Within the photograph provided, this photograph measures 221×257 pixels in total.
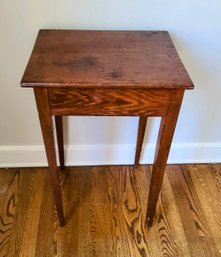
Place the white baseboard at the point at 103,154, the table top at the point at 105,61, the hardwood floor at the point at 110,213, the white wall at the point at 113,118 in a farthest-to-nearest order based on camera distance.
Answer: the white baseboard at the point at 103,154 < the hardwood floor at the point at 110,213 < the white wall at the point at 113,118 < the table top at the point at 105,61

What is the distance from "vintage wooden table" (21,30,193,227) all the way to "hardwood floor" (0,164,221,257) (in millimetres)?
420

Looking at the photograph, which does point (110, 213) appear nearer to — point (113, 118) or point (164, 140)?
point (113, 118)

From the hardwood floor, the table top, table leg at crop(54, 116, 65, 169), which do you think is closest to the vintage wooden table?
the table top

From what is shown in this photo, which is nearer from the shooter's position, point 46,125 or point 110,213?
point 46,125

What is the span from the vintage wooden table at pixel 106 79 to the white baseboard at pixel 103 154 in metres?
0.48

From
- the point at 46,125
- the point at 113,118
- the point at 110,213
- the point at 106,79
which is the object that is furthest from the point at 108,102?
the point at 110,213

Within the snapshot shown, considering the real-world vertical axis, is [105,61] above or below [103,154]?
above

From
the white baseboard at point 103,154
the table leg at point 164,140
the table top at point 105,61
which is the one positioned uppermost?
the table top at point 105,61

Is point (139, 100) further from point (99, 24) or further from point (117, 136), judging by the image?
point (117, 136)

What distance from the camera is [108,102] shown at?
2.82ft

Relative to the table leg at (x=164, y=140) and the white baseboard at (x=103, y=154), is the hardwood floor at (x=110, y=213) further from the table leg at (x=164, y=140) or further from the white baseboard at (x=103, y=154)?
the table leg at (x=164, y=140)

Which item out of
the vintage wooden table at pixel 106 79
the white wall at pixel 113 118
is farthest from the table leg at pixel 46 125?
the white wall at pixel 113 118

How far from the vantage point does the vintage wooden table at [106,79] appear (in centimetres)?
81

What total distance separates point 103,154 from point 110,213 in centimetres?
33
